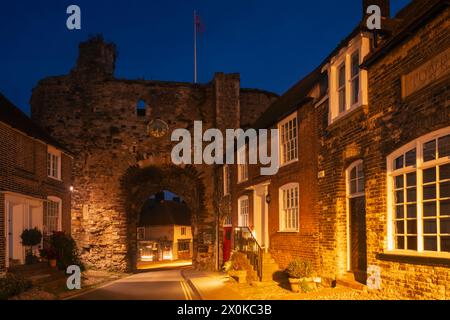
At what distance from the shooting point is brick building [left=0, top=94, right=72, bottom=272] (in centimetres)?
1648

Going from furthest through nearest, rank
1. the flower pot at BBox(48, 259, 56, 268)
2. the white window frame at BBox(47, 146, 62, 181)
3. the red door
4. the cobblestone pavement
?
the red door
the white window frame at BBox(47, 146, 62, 181)
the flower pot at BBox(48, 259, 56, 268)
the cobblestone pavement

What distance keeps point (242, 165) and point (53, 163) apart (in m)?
8.55

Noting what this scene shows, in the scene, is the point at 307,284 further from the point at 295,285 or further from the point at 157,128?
the point at 157,128

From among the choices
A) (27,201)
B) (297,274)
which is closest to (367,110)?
(297,274)

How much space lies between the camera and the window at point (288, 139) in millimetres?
16516

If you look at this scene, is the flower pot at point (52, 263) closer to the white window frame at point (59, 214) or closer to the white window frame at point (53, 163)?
the white window frame at point (59, 214)

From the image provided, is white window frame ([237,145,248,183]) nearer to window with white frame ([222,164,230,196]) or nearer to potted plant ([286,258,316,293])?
window with white frame ([222,164,230,196])

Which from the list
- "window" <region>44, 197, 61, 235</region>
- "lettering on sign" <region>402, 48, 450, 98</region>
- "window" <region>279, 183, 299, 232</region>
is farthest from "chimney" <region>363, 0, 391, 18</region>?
"window" <region>44, 197, 61, 235</region>

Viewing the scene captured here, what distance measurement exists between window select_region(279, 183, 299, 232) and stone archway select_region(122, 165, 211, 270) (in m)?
12.9

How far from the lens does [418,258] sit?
29.6ft

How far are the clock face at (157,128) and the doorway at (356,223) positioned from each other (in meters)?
18.5

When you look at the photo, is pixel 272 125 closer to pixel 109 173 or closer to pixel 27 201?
pixel 27 201

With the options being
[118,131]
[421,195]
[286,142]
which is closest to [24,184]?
[286,142]

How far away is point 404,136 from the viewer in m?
9.58
